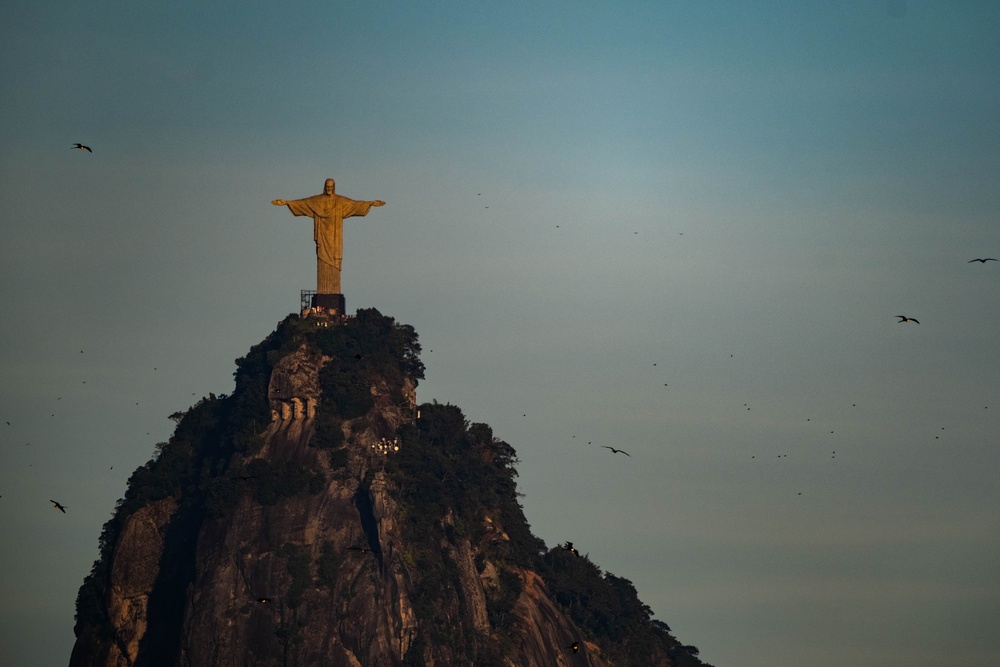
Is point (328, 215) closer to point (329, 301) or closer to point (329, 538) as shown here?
point (329, 301)

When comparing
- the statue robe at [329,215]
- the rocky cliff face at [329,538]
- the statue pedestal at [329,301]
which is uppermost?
the statue robe at [329,215]

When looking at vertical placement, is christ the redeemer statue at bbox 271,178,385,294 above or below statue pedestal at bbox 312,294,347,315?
above

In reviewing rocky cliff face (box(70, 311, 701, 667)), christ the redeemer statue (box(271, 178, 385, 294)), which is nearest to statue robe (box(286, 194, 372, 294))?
christ the redeemer statue (box(271, 178, 385, 294))

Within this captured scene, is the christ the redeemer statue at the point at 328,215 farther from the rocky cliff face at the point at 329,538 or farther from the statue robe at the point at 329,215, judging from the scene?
the rocky cliff face at the point at 329,538

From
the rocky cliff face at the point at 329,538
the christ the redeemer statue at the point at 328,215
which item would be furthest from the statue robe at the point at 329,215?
the rocky cliff face at the point at 329,538

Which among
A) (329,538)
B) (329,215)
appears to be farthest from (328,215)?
(329,538)

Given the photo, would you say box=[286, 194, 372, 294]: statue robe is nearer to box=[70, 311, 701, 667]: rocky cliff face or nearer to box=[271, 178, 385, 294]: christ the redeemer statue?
box=[271, 178, 385, 294]: christ the redeemer statue
